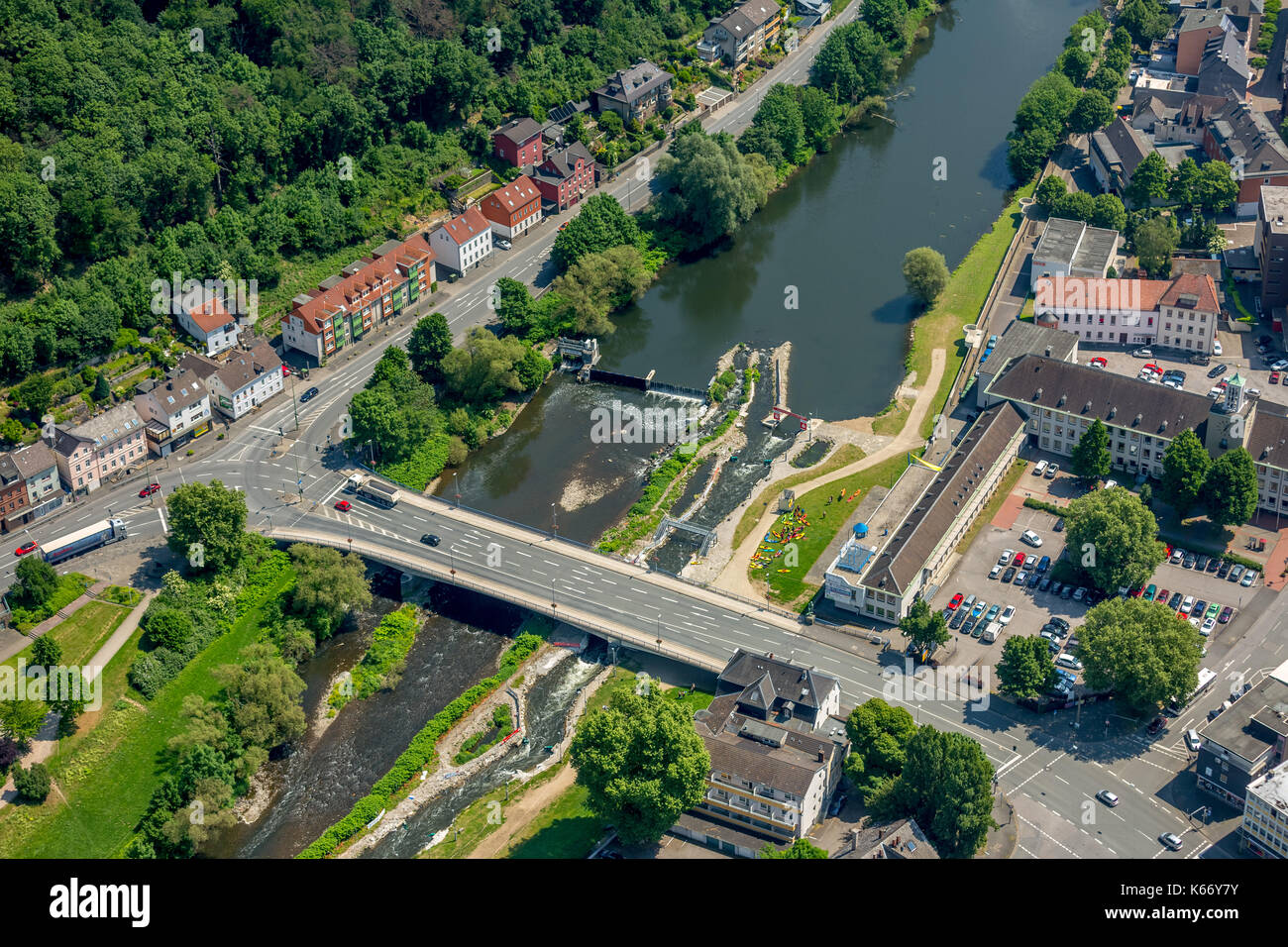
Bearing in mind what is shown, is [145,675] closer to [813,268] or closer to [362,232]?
[362,232]

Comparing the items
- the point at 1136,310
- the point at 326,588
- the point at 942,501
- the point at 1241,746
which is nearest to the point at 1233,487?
the point at 942,501

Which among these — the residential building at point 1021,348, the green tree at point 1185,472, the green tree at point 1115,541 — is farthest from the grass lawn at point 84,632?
the green tree at point 1185,472

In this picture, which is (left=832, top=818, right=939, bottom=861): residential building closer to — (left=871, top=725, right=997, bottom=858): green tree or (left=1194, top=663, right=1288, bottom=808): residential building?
(left=871, top=725, right=997, bottom=858): green tree

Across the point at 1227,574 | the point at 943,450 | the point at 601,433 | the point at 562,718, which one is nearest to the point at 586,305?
the point at 601,433

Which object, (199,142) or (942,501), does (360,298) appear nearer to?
(199,142)

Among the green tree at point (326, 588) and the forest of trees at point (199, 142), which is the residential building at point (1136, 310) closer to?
the forest of trees at point (199, 142)

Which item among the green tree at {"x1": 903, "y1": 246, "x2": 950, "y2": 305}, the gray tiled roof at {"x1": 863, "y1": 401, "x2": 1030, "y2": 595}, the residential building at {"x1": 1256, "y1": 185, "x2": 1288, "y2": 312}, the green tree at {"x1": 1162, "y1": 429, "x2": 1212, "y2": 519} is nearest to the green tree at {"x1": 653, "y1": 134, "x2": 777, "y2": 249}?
the green tree at {"x1": 903, "y1": 246, "x2": 950, "y2": 305}
